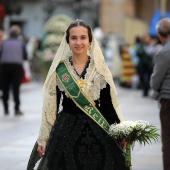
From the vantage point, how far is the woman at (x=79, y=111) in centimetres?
647

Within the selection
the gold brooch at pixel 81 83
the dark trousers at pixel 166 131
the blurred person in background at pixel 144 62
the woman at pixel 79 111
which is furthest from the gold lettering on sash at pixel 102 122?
the blurred person in background at pixel 144 62

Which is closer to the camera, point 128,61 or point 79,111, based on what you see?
point 79,111

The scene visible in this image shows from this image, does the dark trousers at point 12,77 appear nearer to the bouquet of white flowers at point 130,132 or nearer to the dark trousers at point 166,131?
the dark trousers at point 166,131

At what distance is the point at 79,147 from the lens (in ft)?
21.2

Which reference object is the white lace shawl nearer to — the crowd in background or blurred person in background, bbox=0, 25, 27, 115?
blurred person in background, bbox=0, 25, 27, 115

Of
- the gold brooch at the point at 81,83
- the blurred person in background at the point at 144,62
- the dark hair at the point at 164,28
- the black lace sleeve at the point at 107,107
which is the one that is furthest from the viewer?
the blurred person in background at the point at 144,62

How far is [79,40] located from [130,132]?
84 centimetres

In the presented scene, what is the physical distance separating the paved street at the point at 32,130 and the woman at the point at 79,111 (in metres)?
3.50

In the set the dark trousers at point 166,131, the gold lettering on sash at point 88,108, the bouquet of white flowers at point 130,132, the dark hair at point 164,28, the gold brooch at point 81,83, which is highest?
the dark hair at point 164,28

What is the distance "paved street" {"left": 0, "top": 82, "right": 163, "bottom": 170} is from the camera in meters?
10.7

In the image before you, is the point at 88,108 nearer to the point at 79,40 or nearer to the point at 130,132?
the point at 130,132

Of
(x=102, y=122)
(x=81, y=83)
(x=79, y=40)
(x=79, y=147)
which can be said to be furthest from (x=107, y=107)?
(x=79, y=40)

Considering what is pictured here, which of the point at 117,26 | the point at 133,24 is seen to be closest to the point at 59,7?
the point at 117,26

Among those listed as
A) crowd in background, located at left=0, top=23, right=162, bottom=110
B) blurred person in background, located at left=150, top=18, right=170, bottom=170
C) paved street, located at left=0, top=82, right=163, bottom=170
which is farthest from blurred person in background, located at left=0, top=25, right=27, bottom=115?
blurred person in background, located at left=150, top=18, right=170, bottom=170
